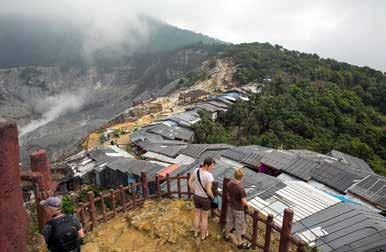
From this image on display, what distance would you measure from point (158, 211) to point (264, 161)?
12.8 meters

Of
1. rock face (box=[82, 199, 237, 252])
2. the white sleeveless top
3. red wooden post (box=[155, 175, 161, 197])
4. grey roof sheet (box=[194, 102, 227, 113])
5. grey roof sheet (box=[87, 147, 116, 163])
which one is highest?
the white sleeveless top

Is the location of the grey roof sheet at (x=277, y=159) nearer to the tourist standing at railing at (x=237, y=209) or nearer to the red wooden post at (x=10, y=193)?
the tourist standing at railing at (x=237, y=209)

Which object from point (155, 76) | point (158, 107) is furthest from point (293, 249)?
point (155, 76)

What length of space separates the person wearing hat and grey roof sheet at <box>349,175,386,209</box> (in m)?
14.8

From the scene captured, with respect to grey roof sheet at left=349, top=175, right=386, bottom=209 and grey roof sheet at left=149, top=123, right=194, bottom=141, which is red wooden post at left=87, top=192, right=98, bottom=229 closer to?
grey roof sheet at left=349, top=175, right=386, bottom=209

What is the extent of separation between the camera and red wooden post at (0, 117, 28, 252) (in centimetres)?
604

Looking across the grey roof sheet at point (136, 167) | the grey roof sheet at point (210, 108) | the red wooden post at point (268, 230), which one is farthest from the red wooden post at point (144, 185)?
the grey roof sheet at point (210, 108)

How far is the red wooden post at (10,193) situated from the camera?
19.8 feet

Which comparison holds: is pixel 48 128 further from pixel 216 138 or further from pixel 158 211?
pixel 158 211

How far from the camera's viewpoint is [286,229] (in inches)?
259

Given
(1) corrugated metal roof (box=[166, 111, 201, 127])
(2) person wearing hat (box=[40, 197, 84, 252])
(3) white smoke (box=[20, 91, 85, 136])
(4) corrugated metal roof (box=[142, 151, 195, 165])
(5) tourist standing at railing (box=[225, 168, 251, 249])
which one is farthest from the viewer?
(3) white smoke (box=[20, 91, 85, 136])

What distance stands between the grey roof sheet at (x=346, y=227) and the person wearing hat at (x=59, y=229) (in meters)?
7.79

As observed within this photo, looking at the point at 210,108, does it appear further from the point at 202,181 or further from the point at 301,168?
the point at 202,181

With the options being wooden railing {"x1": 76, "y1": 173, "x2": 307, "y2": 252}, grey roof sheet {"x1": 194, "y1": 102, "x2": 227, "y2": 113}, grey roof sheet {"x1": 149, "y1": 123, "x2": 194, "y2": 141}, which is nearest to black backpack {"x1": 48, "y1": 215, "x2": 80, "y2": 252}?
wooden railing {"x1": 76, "y1": 173, "x2": 307, "y2": 252}
